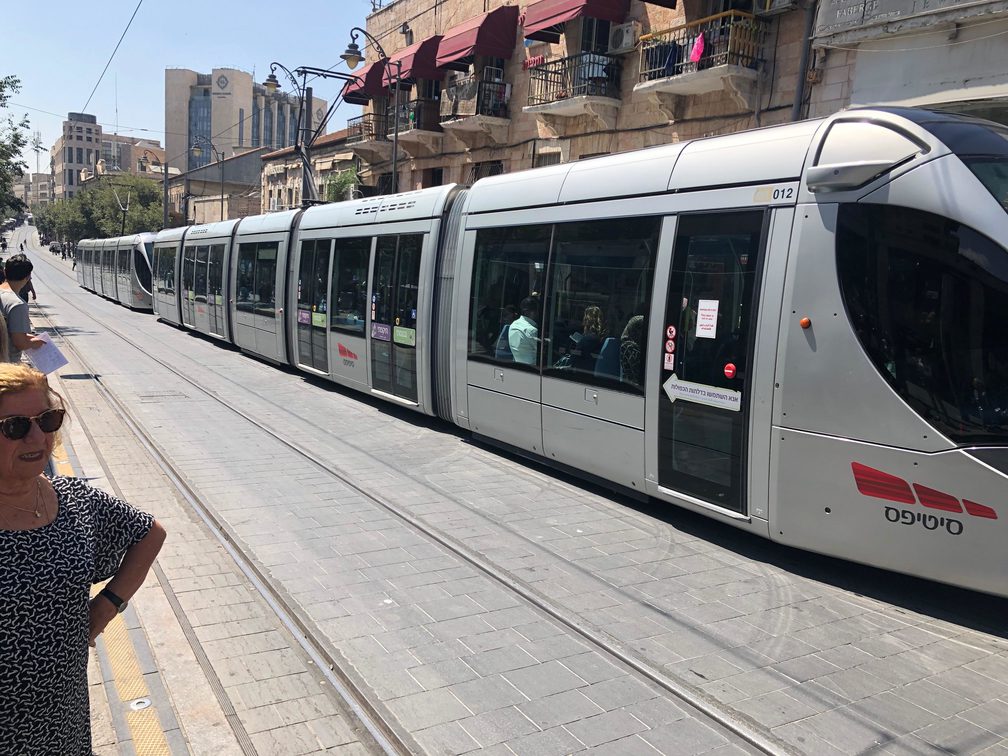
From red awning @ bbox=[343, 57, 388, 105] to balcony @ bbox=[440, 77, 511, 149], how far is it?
3640mm

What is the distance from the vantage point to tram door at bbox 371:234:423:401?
10578mm

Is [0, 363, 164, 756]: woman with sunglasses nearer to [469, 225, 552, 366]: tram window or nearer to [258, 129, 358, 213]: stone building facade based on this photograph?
[469, 225, 552, 366]: tram window

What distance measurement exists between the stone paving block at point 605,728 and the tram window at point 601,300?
10.6ft

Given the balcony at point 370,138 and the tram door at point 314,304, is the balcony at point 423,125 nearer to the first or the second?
the balcony at point 370,138

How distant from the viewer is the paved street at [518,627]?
12.5ft

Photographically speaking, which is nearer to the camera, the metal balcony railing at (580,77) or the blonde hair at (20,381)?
the blonde hair at (20,381)

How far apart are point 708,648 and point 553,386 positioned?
3.59 meters

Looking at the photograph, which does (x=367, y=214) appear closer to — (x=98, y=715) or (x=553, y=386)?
(x=553, y=386)

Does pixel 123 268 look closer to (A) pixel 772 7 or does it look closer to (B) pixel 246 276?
(B) pixel 246 276

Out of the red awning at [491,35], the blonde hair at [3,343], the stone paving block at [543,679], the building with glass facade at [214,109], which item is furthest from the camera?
the building with glass facade at [214,109]

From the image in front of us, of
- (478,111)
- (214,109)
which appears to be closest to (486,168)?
(478,111)

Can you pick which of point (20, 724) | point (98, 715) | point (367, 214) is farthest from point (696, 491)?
point (367, 214)

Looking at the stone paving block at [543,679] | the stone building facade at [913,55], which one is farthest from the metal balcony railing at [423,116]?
the stone paving block at [543,679]

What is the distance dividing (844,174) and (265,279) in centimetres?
1278
